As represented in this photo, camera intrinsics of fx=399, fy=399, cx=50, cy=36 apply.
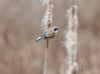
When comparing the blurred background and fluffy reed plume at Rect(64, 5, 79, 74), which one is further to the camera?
the blurred background

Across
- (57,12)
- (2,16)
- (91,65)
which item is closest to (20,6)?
(2,16)

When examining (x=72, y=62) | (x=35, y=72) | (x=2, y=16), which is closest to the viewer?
(x=72, y=62)

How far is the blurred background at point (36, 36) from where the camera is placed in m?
1.99

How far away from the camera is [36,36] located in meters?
2.33

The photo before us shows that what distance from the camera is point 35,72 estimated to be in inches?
74.4

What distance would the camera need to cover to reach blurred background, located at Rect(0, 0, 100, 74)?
6.54 feet

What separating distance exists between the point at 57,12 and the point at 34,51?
283 mm

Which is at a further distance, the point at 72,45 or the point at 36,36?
the point at 36,36

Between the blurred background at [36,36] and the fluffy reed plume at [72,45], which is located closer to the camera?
the fluffy reed plume at [72,45]

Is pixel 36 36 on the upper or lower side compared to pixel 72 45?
upper

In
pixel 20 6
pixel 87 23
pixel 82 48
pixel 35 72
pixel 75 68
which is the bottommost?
pixel 75 68

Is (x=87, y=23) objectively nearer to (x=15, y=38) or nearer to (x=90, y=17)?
(x=90, y=17)

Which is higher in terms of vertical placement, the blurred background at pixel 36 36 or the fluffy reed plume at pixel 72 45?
the blurred background at pixel 36 36

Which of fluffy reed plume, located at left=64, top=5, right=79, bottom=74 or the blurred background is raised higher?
the blurred background
